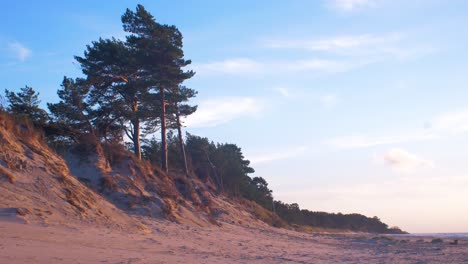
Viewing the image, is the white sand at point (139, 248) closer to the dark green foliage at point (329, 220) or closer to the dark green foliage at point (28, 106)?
the dark green foliage at point (28, 106)

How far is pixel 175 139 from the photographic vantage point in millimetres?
49594

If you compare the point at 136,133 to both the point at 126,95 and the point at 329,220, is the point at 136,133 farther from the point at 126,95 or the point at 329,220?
the point at 329,220

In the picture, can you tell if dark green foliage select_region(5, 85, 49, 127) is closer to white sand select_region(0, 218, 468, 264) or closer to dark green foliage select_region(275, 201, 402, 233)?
white sand select_region(0, 218, 468, 264)

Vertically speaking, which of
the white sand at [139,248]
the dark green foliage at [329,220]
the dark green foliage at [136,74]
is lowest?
the white sand at [139,248]

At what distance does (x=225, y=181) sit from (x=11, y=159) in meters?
35.8

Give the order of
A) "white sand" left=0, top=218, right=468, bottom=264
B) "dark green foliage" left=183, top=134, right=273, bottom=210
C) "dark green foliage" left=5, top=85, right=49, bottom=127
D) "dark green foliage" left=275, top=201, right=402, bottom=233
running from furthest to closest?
"dark green foliage" left=275, top=201, right=402, bottom=233 → "dark green foliage" left=183, top=134, right=273, bottom=210 → "dark green foliage" left=5, top=85, right=49, bottom=127 → "white sand" left=0, top=218, right=468, bottom=264

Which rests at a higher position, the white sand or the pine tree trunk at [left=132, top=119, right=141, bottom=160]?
the pine tree trunk at [left=132, top=119, right=141, bottom=160]

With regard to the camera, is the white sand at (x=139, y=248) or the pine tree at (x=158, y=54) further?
the pine tree at (x=158, y=54)

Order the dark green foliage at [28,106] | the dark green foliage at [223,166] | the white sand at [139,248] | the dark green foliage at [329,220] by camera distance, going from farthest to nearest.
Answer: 1. the dark green foliage at [329,220]
2. the dark green foliage at [223,166]
3. the dark green foliage at [28,106]
4. the white sand at [139,248]

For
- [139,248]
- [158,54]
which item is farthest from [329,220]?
[139,248]

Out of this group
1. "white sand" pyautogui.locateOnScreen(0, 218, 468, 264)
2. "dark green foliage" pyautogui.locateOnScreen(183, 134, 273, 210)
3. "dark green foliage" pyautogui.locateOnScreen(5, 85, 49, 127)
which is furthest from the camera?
"dark green foliage" pyautogui.locateOnScreen(183, 134, 273, 210)

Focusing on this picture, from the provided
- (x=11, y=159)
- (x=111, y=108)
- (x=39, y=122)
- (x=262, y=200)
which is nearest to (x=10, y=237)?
(x=11, y=159)

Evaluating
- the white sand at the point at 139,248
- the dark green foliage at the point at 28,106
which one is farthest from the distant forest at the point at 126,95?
the white sand at the point at 139,248

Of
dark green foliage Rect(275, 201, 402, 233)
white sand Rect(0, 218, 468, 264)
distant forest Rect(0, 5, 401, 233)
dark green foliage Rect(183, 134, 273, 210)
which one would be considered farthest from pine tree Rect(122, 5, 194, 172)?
dark green foliage Rect(275, 201, 402, 233)
